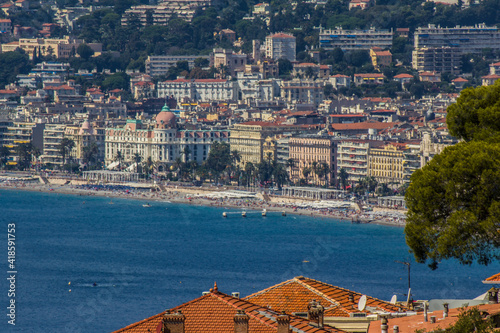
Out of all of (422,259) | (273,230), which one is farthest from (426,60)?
(422,259)

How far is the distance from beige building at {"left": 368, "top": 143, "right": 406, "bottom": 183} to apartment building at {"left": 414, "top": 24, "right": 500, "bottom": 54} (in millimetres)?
53951

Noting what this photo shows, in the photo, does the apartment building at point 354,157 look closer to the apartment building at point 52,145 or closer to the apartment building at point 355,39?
the apartment building at point 52,145

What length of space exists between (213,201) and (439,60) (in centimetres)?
5994

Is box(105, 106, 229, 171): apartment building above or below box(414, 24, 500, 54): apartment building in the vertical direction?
below

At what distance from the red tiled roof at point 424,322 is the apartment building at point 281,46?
453ft

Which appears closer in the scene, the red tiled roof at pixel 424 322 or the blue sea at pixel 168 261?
the red tiled roof at pixel 424 322

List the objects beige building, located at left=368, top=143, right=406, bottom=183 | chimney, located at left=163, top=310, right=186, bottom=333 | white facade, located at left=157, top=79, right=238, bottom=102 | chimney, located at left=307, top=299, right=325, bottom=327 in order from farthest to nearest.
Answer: white facade, located at left=157, top=79, right=238, bottom=102
beige building, located at left=368, top=143, right=406, bottom=183
chimney, located at left=307, top=299, right=325, bottom=327
chimney, located at left=163, top=310, right=186, bottom=333

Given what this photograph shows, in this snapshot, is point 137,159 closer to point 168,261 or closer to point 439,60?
point 439,60

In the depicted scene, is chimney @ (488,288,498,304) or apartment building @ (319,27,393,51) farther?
apartment building @ (319,27,393,51)

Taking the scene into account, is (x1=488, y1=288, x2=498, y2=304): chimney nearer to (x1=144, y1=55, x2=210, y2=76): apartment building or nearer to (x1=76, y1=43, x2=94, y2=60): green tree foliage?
(x1=144, y1=55, x2=210, y2=76): apartment building

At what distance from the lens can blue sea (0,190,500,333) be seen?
49.3 m

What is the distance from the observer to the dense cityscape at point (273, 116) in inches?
628

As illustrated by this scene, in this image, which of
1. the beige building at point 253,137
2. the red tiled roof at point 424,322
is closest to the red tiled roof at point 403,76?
the beige building at point 253,137

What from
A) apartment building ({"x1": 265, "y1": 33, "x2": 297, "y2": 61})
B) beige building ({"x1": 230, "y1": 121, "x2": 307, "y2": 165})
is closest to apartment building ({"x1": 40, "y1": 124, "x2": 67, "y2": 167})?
beige building ({"x1": 230, "y1": 121, "x2": 307, "y2": 165})
